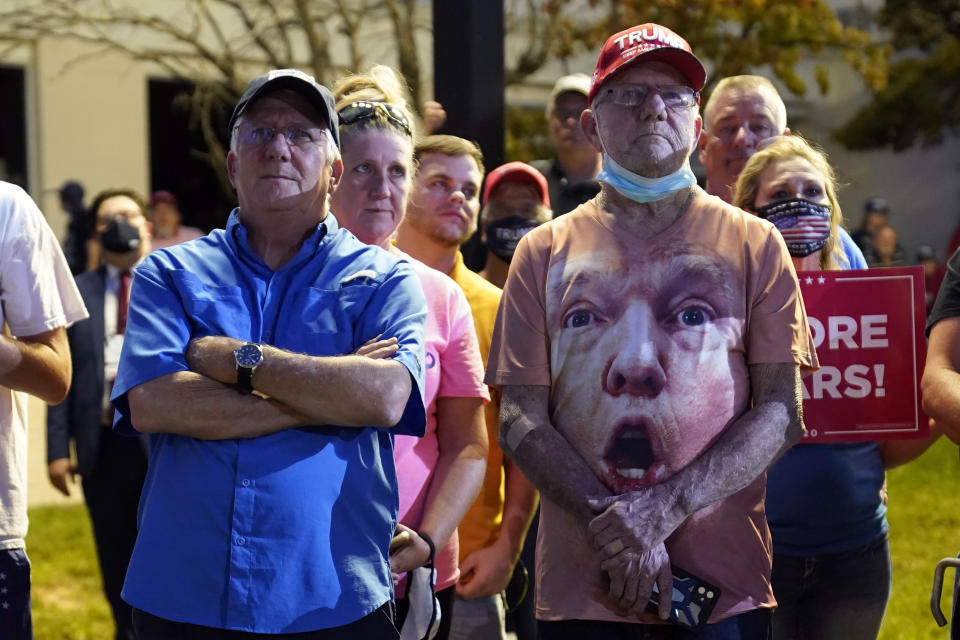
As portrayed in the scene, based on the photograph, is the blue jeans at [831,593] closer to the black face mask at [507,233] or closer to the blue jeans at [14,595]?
the black face mask at [507,233]

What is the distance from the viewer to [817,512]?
416cm

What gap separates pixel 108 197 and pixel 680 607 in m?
5.00

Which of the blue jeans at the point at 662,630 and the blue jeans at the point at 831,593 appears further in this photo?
the blue jeans at the point at 831,593

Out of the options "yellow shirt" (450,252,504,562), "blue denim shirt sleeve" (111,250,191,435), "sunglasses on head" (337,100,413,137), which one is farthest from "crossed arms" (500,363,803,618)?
"sunglasses on head" (337,100,413,137)

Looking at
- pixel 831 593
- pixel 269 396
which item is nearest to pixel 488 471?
pixel 831 593

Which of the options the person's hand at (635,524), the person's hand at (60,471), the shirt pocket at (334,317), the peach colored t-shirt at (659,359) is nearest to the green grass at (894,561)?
the person's hand at (60,471)

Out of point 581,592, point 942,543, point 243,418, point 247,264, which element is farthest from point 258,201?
point 942,543

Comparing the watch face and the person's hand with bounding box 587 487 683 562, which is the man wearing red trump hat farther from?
the watch face

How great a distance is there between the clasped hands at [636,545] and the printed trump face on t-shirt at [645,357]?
85 millimetres

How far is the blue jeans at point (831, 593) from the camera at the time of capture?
418cm

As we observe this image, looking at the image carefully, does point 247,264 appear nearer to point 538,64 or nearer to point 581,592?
point 581,592

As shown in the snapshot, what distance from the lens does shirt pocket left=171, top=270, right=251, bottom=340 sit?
311 cm

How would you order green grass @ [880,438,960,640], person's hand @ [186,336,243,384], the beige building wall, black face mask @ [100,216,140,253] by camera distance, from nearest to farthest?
1. person's hand @ [186,336,243,384]
2. black face mask @ [100,216,140,253]
3. green grass @ [880,438,960,640]
4. the beige building wall

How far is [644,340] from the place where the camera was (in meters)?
3.17
